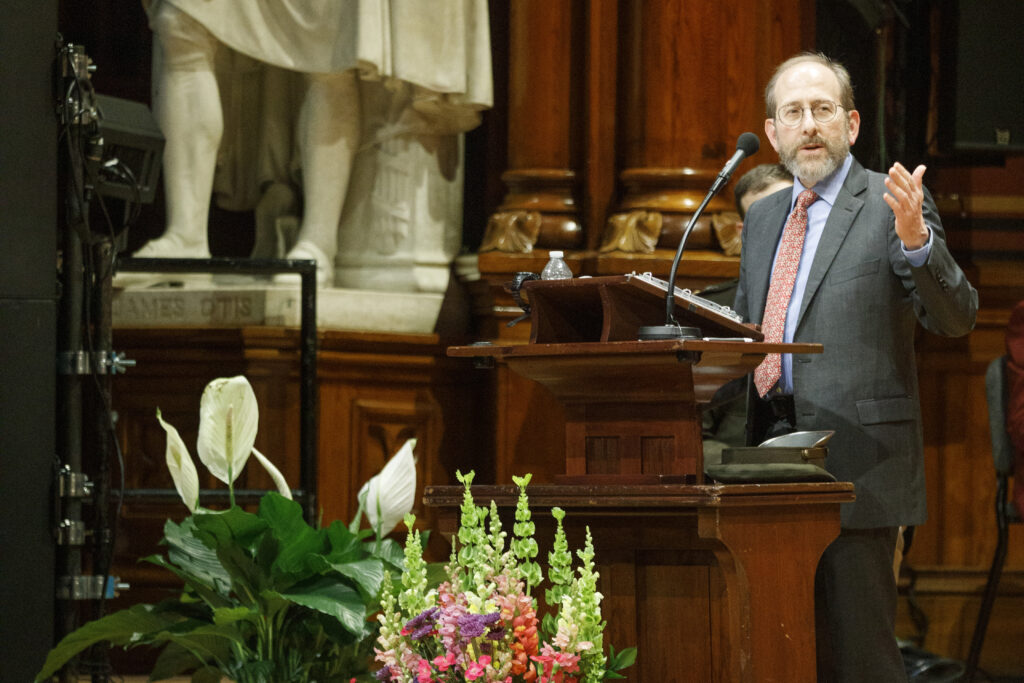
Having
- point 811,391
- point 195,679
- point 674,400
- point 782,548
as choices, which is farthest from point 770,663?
point 195,679

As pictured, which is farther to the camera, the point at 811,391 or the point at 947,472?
the point at 947,472

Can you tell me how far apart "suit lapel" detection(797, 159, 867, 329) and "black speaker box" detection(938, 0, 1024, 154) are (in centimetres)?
176

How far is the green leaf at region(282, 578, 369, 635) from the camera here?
2.73 meters

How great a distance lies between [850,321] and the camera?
2.69 metres

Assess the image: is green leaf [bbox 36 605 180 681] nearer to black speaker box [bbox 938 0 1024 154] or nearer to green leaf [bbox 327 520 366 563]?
green leaf [bbox 327 520 366 563]

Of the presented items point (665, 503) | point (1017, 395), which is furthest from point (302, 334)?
point (1017, 395)

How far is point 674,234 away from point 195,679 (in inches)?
74.1

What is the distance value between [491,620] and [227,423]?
1.24 m

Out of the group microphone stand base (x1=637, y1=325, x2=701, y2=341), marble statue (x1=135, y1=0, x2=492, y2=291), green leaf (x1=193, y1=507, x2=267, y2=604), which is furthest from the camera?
marble statue (x1=135, y1=0, x2=492, y2=291)

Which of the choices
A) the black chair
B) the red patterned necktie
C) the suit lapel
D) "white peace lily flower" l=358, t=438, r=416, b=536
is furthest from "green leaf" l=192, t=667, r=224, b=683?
the black chair

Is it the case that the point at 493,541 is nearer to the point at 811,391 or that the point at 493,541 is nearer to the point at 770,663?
the point at 770,663

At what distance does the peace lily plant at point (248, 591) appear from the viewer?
9.21 ft

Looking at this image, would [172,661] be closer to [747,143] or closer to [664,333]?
[664,333]

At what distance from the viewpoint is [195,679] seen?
2910 millimetres
